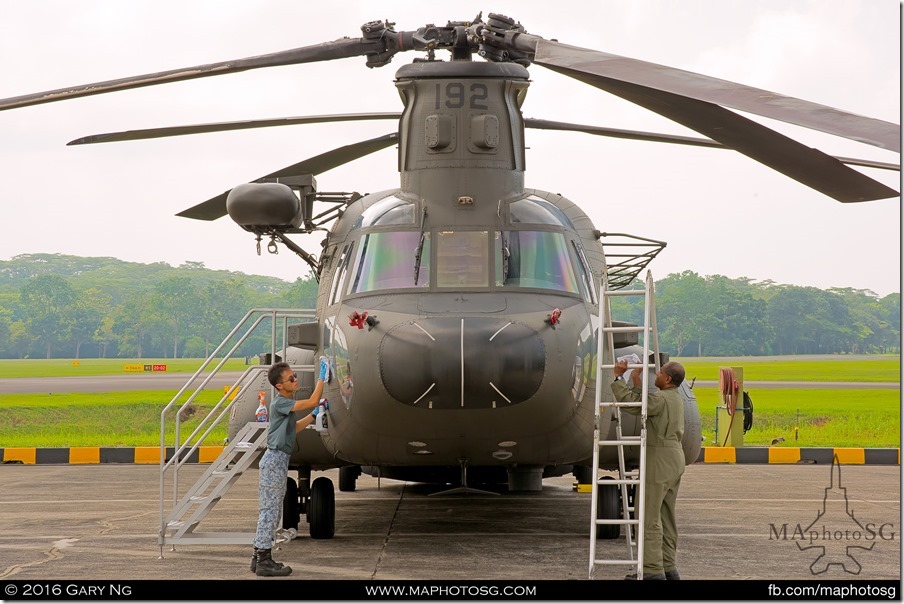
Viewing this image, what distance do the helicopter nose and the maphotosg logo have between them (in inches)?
116

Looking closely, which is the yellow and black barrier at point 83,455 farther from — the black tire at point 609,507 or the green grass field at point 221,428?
the black tire at point 609,507

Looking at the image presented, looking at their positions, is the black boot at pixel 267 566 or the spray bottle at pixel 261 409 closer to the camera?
the black boot at pixel 267 566

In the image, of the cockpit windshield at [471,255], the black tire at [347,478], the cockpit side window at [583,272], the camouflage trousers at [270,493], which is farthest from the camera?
the black tire at [347,478]

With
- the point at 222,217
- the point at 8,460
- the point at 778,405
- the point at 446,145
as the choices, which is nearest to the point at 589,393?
the point at 446,145

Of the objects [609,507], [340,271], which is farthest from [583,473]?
[340,271]

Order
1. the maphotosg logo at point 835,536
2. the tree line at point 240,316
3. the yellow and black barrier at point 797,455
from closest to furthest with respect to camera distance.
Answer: the maphotosg logo at point 835,536 → the yellow and black barrier at point 797,455 → the tree line at point 240,316

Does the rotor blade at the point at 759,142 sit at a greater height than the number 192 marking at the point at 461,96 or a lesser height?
lesser

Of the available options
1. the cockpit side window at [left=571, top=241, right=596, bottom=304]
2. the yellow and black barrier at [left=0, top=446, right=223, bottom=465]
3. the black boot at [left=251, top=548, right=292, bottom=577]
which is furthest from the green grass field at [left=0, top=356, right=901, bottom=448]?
the black boot at [left=251, top=548, right=292, bottom=577]

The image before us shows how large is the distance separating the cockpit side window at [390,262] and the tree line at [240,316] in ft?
90.8

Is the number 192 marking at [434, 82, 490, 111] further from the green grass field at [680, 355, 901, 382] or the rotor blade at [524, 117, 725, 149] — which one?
the green grass field at [680, 355, 901, 382]

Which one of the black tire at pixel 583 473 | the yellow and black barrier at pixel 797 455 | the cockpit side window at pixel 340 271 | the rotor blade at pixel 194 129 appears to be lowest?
the yellow and black barrier at pixel 797 455

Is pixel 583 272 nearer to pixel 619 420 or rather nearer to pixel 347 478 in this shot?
pixel 619 420

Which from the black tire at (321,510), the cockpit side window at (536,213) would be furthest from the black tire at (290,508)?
the cockpit side window at (536,213)

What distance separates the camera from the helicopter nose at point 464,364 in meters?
8.98
